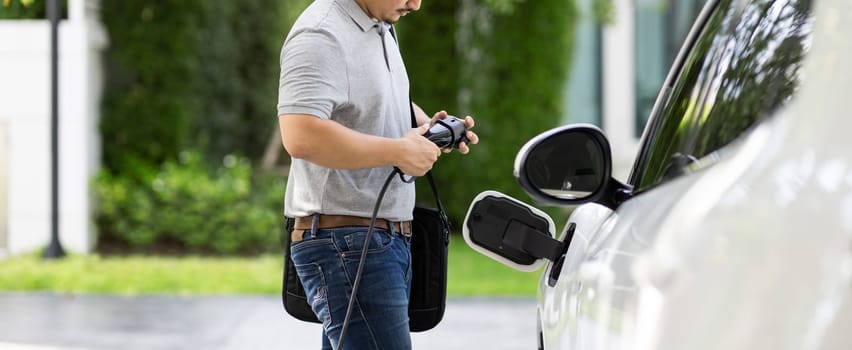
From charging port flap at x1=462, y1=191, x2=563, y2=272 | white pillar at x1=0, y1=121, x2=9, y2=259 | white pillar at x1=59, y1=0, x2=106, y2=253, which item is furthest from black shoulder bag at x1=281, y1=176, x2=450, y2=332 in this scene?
white pillar at x1=0, y1=121, x2=9, y2=259

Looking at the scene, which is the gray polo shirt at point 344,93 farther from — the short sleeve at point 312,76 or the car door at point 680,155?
the car door at point 680,155

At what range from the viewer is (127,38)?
34.4 feet

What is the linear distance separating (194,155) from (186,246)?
0.73m

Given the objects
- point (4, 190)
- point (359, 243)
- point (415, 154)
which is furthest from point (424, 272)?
point (4, 190)

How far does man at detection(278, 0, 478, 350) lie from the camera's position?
295 centimetres

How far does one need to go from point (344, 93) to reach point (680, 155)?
37.3 inches

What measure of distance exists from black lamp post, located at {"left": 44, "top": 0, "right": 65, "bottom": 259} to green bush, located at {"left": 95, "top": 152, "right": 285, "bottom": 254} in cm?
71

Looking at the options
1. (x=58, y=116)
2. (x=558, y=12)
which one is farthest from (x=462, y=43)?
(x=58, y=116)

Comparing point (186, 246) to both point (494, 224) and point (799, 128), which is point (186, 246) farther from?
point (799, 128)

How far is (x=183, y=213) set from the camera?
34.2 ft

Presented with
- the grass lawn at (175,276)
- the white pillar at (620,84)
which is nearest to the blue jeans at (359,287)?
the grass lawn at (175,276)

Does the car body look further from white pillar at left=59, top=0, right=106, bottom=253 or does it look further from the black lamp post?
white pillar at left=59, top=0, right=106, bottom=253

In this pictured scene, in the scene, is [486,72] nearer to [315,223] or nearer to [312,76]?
[315,223]

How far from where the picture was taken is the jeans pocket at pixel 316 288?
3.09 meters
